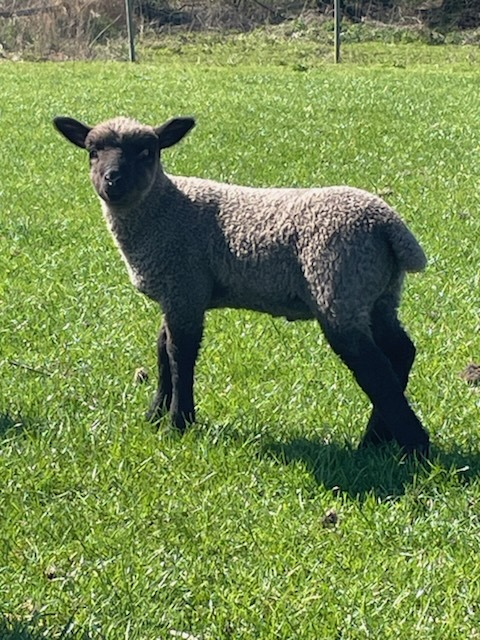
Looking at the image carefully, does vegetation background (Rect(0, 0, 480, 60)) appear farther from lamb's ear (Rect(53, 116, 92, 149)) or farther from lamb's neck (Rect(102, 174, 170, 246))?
lamb's neck (Rect(102, 174, 170, 246))

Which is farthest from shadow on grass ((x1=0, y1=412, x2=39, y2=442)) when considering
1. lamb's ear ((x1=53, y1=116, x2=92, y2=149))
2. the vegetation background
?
the vegetation background

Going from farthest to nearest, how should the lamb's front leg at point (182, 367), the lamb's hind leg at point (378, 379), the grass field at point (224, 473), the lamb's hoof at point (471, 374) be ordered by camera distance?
the lamb's hoof at point (471, 374) < the lamb's front leg at point (182, 367) < the lamb's hind leg at point (378, 379) < the grass field at point (224, 473)

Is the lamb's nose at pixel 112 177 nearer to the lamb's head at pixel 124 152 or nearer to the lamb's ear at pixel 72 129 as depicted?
the lamb's head at pixel 124 152

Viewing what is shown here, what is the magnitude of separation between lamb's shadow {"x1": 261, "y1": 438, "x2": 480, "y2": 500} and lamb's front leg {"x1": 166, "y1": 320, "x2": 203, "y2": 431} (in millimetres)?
406

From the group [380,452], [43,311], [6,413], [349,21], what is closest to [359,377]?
[380,452]

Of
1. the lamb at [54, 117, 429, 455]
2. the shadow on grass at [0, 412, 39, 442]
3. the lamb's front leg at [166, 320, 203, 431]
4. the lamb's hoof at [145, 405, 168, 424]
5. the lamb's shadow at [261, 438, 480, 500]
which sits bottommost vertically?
the lamb's hoof at [145, 405, 168, 424]

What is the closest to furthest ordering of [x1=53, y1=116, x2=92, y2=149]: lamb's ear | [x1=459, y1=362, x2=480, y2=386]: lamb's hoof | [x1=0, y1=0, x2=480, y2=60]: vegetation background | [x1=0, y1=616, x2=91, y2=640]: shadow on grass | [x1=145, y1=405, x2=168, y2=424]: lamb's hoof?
1. [x1=0, y1=616, x2=91, y2=640]: shadow on grass
2. [x1=53, y1=116, x2=92, y2=149]: lamb's ear
3. [x1=145, y1=405, x2=168, y2=424]: lamb's hoof
4. [x1=459, y1=362, x2=480, y2=386]: lamb's hoof
5. [x1=0, y1=0, x2=480, y2=60]: vegetation background

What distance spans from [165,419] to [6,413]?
78 cm

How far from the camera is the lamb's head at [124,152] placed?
191 inches

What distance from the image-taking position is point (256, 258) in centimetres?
481

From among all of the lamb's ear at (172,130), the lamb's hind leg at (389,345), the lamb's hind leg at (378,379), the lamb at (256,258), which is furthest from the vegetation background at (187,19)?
the lamb's hind leg at (378,379)

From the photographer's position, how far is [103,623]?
3.58 m

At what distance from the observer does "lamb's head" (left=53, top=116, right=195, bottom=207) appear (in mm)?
4840

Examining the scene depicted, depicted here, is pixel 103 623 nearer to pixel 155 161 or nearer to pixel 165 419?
pixel 165 419
